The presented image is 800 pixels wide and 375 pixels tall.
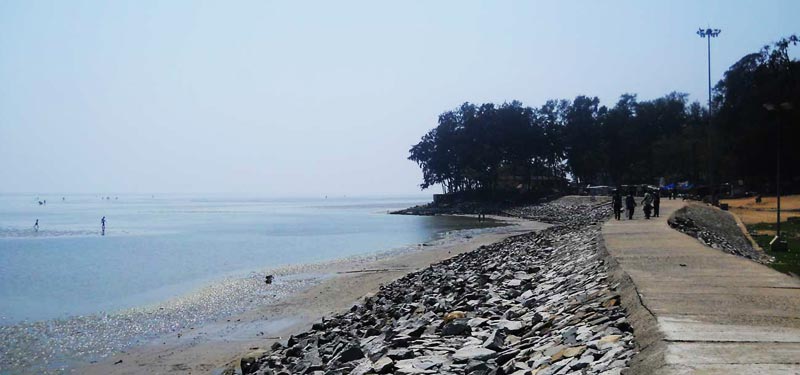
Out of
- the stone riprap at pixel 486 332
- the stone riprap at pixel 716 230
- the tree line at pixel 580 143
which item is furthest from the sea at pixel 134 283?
the tree line at pixel 580 143

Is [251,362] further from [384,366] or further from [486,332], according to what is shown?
[486,332]

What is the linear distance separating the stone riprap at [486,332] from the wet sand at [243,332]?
6.23 ft

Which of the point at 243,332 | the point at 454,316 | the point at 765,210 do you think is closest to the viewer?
the point at 454,316

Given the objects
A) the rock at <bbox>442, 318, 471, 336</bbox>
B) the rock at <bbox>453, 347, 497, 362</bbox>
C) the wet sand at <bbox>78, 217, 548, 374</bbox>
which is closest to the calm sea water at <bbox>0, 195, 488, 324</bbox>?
the wet sand at <bbox>78, 217, 548, 374</bbox>

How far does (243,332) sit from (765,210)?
40.6 meters

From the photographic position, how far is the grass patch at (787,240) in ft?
56.3

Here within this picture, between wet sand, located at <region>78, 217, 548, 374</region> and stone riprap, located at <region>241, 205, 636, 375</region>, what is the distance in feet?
6.23

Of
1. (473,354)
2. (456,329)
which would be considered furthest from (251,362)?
(473,354)

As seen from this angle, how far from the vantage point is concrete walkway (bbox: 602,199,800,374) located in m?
5.33

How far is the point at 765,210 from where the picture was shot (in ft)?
151

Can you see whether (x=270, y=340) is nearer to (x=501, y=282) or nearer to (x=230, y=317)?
(x=230, y=317)

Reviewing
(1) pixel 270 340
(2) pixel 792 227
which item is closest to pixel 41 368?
(1) pixel 270 340

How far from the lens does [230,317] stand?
63.9 ft

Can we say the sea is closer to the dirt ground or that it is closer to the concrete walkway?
the concrete walkway
